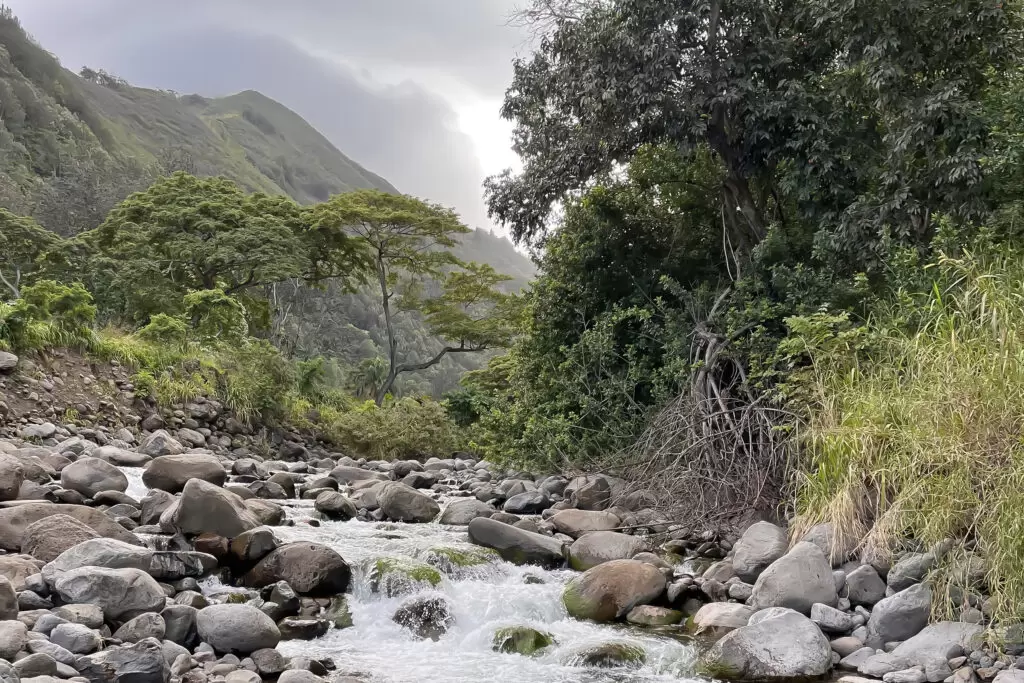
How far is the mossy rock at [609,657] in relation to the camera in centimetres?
456

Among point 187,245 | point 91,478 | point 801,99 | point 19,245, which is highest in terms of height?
point 801,99

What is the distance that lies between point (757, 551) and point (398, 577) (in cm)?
264

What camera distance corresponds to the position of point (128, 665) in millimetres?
3633

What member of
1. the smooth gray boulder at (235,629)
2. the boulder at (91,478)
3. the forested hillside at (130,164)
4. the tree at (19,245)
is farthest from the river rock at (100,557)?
the forested hillside at (130,164)

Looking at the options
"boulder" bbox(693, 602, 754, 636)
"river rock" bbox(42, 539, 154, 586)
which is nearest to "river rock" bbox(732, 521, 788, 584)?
"boulder" bbox(693, 602, 754, 636)

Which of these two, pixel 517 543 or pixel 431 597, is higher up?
pixel 517 543

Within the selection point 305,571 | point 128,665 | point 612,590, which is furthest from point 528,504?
point 128,665

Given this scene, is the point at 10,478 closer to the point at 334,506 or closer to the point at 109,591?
the point at 109,591

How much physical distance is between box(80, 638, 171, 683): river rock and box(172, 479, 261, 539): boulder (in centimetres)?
192

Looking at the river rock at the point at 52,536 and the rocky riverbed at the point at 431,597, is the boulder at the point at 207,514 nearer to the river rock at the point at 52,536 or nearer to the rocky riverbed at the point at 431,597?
the rocky riverbed at the point at 431,597

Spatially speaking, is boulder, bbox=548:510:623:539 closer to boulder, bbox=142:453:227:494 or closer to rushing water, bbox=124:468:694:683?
rushing water, bbox=124:468:694:683

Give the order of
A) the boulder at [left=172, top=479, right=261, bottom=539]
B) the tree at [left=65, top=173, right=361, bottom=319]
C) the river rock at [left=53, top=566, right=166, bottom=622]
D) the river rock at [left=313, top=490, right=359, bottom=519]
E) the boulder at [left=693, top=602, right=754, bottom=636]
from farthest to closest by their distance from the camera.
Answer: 1. the tree at [left=65, top=173, right=361, bottom=319]
2. the river rock at [left=313, top=490, right=359, bottom=519]
3. the boulder at [left=172, top=479, right=261, bottom=539]
4. the boulder at [left=693, top=602, right=754, bottom=636]
5. the river rock at [left=53, top=566, right=166, bottom=622]

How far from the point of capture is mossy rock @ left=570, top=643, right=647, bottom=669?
15.0 feet

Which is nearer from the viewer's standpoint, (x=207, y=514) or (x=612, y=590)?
(x=612, y=590)
